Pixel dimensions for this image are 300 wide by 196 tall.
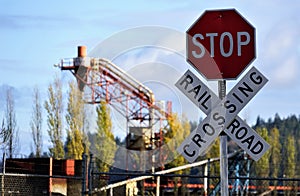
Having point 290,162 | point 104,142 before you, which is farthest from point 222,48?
point 290,162

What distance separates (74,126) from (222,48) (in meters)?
32.1

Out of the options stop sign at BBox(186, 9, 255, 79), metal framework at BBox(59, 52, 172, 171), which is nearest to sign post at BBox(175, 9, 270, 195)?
stop sign at BBox(186, 9, 255, 79)

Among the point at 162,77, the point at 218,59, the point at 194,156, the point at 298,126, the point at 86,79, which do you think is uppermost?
the point at 298,126

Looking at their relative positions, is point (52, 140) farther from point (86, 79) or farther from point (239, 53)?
point (239, 53)

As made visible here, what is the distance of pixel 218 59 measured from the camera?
25.4 ft

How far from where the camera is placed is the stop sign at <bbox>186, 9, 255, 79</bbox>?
7691mm

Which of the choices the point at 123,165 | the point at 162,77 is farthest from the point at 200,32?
the point at 123,165

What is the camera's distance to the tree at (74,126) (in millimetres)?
38094

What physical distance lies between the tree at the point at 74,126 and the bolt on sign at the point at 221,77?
98.0 feet

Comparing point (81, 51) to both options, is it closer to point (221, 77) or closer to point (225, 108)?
point (221, 77)

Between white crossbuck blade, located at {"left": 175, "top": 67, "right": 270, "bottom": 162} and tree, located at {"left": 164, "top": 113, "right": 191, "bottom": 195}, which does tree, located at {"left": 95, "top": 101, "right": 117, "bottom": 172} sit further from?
white crossbuck blade, located at {"left": 175, "top": 67, "right": 270, "bottom": 162}

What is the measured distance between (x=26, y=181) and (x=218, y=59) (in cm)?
1584

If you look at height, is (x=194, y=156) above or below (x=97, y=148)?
below

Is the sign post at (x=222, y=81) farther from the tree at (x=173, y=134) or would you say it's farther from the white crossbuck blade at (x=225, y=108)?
the tree at (x=173, y=134)
